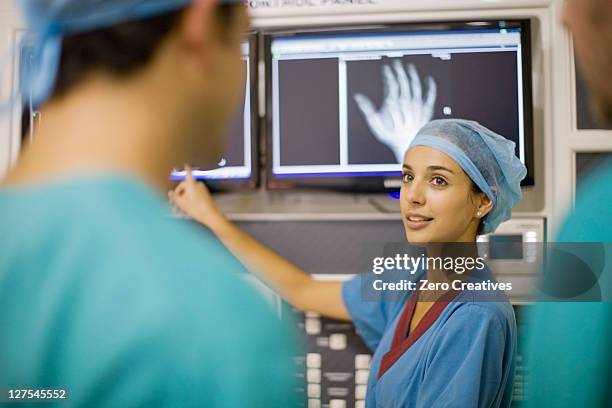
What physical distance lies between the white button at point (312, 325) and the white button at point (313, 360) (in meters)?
0.05

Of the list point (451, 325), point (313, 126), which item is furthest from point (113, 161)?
point (451, 325)

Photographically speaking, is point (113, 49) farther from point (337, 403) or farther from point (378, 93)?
point (337, 403)

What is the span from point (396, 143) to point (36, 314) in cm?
79

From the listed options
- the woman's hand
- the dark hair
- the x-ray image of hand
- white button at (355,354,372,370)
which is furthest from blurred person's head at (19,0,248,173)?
white button at (355,354,372,370)

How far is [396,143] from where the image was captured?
4.33 ft

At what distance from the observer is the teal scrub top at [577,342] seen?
127cm

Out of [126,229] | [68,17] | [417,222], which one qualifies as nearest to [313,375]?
[417,222]

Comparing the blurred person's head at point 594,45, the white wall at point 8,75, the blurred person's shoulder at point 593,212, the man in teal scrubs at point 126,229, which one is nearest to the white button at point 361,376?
the man in teal scrubs at point 126,229

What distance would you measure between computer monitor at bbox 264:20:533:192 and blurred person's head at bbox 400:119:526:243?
0.03 metres

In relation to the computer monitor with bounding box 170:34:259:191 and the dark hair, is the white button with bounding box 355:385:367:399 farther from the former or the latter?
the dark hair

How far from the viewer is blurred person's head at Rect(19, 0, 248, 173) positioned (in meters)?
1.00

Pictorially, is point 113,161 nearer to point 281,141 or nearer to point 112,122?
point 112,122

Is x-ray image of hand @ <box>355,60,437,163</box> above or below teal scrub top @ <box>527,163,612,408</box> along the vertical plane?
above

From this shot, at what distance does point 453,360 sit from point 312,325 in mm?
313
